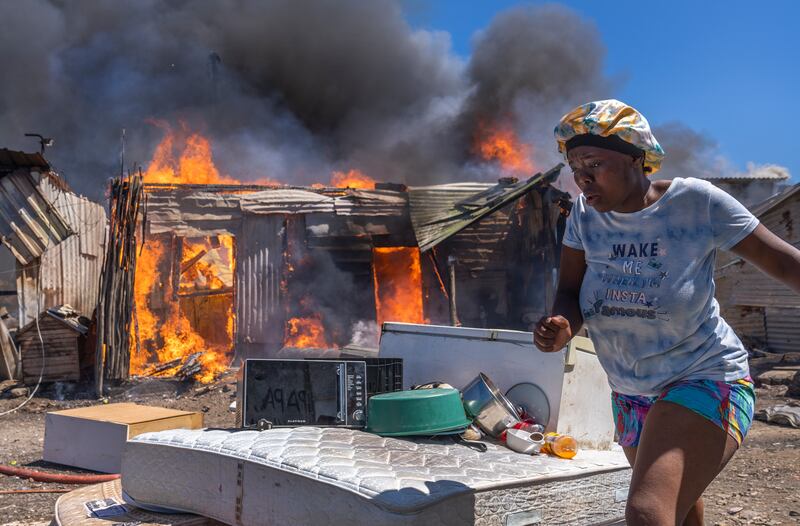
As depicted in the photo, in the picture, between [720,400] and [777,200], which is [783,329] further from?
[720,400]

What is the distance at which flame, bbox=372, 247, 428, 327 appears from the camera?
51.6 feet

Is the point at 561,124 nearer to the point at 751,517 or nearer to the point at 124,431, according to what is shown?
the point at 751,517

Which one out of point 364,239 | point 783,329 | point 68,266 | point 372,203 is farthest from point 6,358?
point 783,329

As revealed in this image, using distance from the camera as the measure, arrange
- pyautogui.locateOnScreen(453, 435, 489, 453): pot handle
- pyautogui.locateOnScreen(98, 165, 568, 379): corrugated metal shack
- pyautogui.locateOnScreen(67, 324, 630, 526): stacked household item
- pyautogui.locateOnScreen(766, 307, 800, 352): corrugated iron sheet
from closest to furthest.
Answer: pyautogui.locateOnScreen(67, 324, 630, 526): stacked household item
pyautogui.locateOnScreen(453, 435, 489, 453): pot handle
pyautogui.locateOnScreen(98, 165, 568, 379): corrugated metal shack
pyautogui.locateOnScreen(766, 307, 800, 352): corrugated iron sheet

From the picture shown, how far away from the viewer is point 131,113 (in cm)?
3344

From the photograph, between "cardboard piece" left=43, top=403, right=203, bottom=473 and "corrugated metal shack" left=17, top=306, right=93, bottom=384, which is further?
"corrugated metal shack" left=17, top=306, right=93, bottom=384

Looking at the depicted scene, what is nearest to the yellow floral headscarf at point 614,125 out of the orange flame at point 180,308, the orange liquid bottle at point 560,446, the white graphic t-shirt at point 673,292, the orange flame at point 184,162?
the white graphic t-shirt at point 673,292

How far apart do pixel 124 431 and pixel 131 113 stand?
103 feet

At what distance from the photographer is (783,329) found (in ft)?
59.3

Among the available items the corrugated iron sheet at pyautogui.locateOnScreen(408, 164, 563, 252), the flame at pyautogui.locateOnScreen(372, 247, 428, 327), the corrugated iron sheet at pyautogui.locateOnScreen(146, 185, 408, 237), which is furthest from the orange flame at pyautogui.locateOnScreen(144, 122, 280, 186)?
the corrugated iron sheet at pyautogui.locateOnScreen(408, 164, 563, 252)

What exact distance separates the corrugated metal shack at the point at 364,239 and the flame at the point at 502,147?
16.9 meters

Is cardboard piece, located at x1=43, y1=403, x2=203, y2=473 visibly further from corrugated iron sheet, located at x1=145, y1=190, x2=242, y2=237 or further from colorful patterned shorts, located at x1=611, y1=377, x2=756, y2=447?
corrugated iron sheet, located at x1=145, y1=190, x2=242, y2=237

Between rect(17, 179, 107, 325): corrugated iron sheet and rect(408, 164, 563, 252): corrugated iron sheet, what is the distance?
7927 millimetres

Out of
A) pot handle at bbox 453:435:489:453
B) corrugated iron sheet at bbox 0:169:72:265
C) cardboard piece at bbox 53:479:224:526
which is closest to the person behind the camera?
cardboard piece at bbox 53:479:224:526
